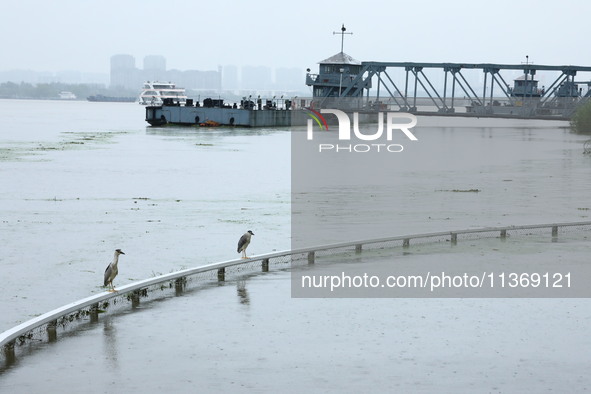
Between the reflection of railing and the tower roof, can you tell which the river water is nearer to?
the reflection of railing

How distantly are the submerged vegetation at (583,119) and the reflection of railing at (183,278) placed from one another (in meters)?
95.1

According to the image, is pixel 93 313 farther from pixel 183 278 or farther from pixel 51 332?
pixel 183 278

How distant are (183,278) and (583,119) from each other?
10958cm

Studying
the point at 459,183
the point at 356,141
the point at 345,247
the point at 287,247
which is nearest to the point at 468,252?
the point at 345,247

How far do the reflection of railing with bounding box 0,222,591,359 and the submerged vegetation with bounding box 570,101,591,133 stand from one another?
95143 mm

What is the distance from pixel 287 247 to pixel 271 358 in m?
12.2

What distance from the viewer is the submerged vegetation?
119m

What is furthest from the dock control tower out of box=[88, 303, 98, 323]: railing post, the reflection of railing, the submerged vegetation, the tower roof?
box=[88, 303, 98, 323]: railing post

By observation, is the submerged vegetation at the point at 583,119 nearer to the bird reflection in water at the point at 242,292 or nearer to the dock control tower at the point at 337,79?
the dock control tower at the point at 337,79

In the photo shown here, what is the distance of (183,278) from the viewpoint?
19812 millimetres

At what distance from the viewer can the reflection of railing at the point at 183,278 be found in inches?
609

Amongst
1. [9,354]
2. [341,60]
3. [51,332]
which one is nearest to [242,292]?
[51,332]

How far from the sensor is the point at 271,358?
14594mm

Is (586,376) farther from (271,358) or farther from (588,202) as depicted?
(588,202)
